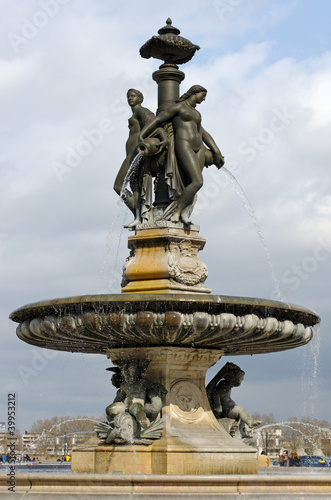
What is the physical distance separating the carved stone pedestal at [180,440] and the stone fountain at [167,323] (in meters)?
0.02

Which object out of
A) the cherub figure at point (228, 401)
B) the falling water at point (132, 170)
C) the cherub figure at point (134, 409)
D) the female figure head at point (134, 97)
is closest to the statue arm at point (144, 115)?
the female figure head at point (134, 97)

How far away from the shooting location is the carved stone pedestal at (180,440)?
12.1m

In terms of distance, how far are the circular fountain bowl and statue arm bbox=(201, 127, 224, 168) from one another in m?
3.07

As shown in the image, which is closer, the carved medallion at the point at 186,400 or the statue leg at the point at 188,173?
the carved medallion at the point at 186,400

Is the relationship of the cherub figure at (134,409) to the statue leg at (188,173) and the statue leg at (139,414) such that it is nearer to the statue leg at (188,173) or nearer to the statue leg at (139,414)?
the statue leg at (139,414)

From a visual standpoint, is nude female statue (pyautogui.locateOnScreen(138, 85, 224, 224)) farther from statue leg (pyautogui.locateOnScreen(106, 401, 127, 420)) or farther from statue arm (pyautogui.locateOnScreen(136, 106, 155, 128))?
statue leg (pyautogui.locateOnScreen(106, 401, 127, 420))

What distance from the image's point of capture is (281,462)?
23.5 meters

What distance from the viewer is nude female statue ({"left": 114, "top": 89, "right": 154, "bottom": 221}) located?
14.3 m

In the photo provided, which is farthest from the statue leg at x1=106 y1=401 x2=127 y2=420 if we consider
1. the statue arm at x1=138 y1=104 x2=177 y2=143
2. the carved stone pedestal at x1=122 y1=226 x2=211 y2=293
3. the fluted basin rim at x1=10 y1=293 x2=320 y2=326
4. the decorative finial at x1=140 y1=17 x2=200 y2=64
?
the decorative finial at x1=140 y1=17 x2=200 y2=64

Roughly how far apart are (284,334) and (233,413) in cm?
182

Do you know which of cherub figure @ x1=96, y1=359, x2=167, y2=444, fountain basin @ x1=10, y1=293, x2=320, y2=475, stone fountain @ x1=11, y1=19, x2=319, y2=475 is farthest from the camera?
cherub figure @ x1=96, y1=359, x2=167, y2=444

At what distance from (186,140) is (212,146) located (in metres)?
0.75

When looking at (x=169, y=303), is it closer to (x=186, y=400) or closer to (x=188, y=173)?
(x=186, y=400)

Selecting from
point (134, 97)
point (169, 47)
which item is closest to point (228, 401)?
point (134, 97)
